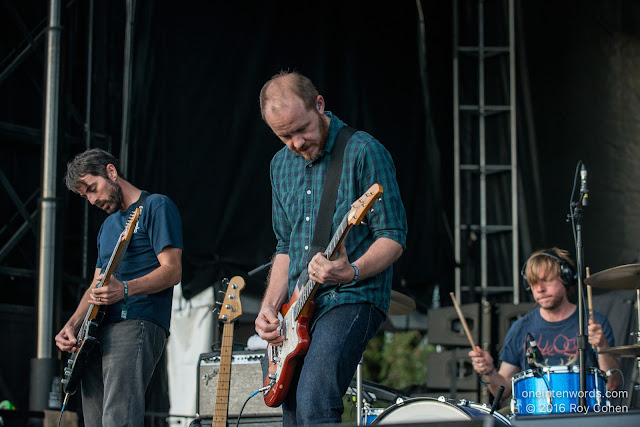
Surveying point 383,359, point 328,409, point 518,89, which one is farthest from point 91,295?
point 383,359

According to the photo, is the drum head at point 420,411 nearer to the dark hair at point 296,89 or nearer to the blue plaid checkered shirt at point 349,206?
the blue plaid checkered shirt at point 349,206

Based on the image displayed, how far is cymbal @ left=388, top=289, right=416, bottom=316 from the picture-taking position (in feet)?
17.2

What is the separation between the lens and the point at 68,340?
14.7ft

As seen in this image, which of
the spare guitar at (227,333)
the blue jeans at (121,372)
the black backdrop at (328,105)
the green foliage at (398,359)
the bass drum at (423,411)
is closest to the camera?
the bass drum at (423,411)

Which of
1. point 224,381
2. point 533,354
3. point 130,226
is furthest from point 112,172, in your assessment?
point 533,354

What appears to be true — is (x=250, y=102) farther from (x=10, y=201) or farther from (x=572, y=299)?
(x=572, y=299)

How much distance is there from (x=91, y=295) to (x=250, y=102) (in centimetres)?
332

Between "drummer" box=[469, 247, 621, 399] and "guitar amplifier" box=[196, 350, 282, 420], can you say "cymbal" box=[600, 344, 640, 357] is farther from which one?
"guitar amplifier" box=[196, 350, 282, 420]

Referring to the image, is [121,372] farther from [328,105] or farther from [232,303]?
[328,105]

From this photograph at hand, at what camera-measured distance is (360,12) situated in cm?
786

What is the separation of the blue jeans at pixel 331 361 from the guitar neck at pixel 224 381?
1778mm

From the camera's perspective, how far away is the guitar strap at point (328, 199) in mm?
3307

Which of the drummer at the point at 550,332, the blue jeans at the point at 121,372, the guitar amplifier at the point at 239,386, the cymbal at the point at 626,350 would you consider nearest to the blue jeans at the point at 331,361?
the blue jeans at the point at 121,372

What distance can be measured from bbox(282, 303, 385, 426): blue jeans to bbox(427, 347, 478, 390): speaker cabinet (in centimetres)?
429
